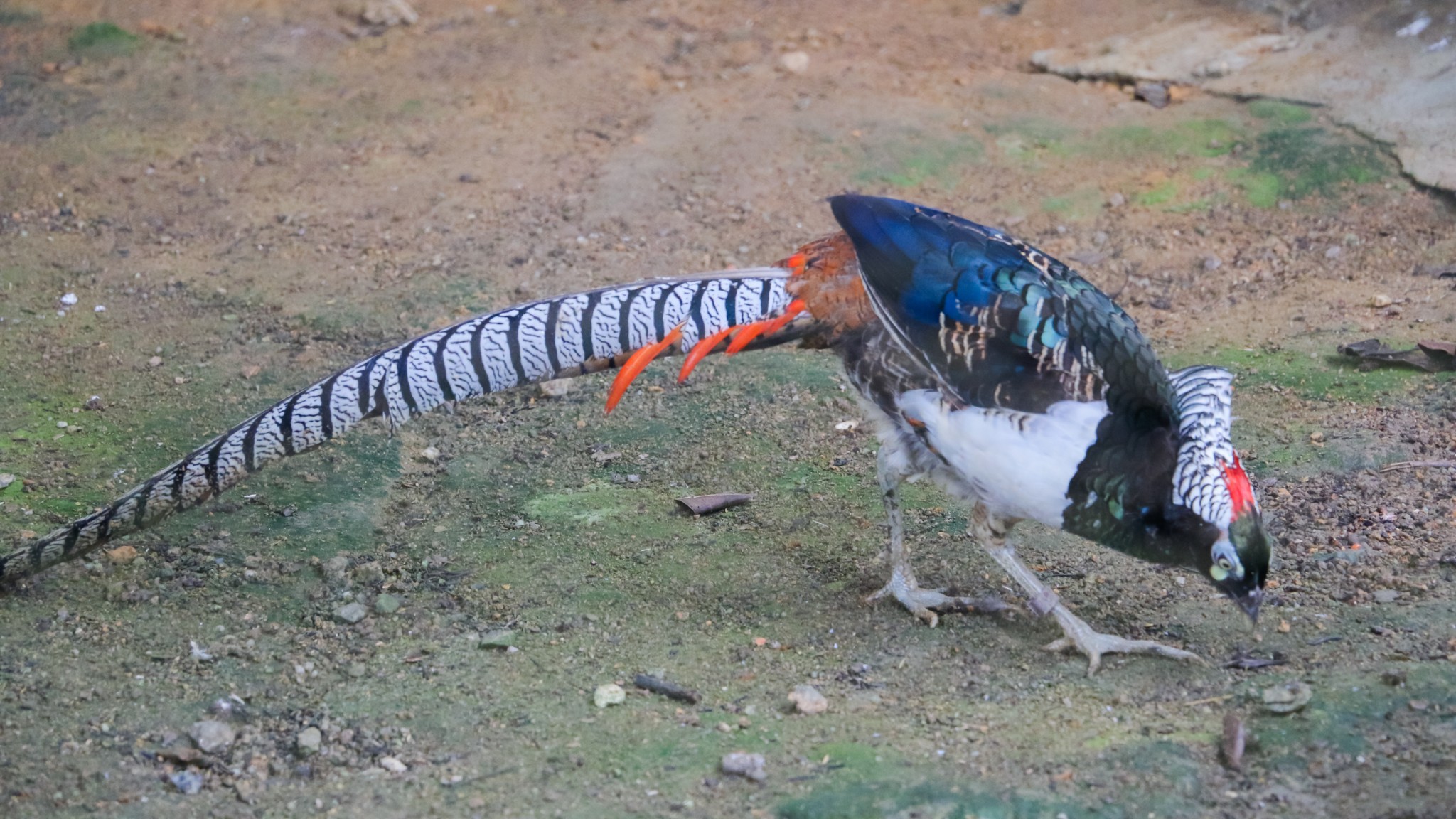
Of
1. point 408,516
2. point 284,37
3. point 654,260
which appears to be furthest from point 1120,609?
point 284,37

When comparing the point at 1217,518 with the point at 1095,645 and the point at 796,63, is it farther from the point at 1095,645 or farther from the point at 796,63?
the point at 796,63

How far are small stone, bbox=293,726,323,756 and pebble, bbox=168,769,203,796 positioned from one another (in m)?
0.23

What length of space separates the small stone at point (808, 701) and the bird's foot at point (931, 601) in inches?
24.0

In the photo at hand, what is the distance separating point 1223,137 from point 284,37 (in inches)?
235

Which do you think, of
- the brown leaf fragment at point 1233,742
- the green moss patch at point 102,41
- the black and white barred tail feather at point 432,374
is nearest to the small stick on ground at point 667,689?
the black and white barred tail feather at point 432,374

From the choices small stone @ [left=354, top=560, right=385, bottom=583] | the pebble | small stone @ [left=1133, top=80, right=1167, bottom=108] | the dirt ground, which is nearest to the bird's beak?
the dirt ground

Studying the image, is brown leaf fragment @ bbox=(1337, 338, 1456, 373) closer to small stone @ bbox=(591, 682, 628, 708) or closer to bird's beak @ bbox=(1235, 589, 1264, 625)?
bird's beak @ bbox=(1235, 589, 1264, 625)

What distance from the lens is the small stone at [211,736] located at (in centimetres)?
308

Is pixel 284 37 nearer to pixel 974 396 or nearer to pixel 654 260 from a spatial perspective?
pixel 654 260

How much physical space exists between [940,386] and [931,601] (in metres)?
0.73

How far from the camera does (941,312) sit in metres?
3.52

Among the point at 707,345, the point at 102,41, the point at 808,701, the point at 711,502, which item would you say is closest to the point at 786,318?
the point at 707,345

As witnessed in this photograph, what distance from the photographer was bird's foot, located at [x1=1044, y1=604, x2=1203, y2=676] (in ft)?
11.6

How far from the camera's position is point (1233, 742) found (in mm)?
2947
